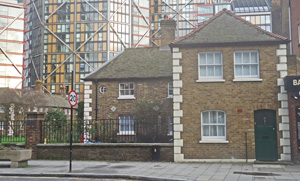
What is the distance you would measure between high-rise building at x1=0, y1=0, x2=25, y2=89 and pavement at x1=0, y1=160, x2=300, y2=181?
92.9 m

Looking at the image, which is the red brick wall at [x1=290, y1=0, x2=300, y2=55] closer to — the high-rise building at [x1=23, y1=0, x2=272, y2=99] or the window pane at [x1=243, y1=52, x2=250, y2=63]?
the window pane at [x1=243, y1=52, x2=250, y2=63]

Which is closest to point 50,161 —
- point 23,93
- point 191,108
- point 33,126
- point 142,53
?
point 33,126

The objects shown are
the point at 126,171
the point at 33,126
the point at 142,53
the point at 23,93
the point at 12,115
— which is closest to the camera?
the point at 126,171

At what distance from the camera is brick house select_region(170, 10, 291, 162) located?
16.3 metres

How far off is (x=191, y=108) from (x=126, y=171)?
5.04m

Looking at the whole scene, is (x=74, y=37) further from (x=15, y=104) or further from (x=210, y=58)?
(x=210, y=58)

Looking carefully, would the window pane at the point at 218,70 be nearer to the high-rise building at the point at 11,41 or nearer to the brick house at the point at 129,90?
the brick house at the point at 129,90

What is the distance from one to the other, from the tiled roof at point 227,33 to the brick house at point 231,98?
1.9 inches

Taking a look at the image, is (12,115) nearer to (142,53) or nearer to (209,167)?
(142,53)

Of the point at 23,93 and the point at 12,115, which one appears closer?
the point at 12,115

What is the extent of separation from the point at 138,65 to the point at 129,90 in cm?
241

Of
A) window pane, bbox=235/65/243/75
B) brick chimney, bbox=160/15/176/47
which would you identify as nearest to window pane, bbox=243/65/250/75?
window pane, bbox=235/65/243/75

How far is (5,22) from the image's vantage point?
10150cm

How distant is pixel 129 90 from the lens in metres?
27.4
